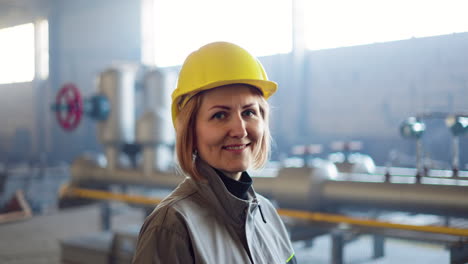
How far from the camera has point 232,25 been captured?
13.9 ft

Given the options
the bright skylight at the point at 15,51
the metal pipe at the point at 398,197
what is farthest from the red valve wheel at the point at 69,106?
the bright skylight at the point at 15,51

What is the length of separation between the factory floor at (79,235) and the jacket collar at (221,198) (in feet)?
6.28

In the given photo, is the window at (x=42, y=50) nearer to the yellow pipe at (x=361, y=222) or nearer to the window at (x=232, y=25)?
the window at (x=232, y=25)

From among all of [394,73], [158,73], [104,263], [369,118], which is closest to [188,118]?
[104,263]

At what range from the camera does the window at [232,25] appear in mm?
4195

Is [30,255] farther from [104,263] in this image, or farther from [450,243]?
[450,243]

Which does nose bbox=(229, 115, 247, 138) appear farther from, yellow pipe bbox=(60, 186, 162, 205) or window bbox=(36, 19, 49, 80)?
window bbox=(36, 19, 49, 80)

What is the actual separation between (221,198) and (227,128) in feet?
0.44

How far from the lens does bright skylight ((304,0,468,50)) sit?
7.92ft

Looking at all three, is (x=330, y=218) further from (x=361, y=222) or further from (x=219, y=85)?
(x=219, y=85)

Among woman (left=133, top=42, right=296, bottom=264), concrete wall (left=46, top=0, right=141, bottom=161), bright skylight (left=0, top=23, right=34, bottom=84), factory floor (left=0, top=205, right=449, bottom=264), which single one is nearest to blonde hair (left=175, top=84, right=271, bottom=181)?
woman (left=133, top=42, right=296, bottom=264)

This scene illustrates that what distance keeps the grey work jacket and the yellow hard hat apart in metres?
0.15

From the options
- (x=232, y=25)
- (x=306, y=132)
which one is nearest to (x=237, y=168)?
(x=232, y=25)

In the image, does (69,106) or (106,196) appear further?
(106,196)
